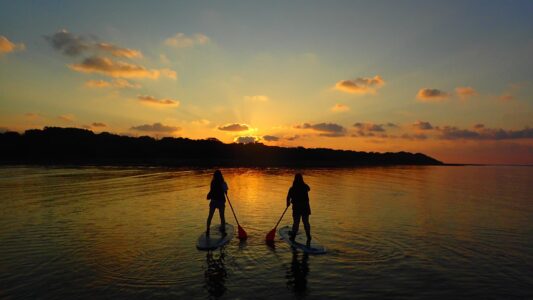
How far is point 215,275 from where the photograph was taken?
36.2 ft

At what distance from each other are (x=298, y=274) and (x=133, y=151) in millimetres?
144674

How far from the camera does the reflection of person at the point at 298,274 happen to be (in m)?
10.3

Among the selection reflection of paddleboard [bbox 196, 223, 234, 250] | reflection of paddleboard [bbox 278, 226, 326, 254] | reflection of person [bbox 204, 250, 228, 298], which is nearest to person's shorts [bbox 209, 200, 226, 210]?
reflection of paddleboard [bbox 196, 223, 234, 250]

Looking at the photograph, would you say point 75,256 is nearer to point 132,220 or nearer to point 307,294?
point 132,220

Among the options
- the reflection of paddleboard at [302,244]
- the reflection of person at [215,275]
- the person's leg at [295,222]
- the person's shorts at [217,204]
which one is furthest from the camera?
the person's shorts at [217,204]

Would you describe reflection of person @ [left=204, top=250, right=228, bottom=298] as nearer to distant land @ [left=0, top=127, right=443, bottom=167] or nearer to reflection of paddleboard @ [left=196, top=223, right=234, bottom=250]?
reflection of paddleboard @ [left=196, top=223, right=234, bottom=250]

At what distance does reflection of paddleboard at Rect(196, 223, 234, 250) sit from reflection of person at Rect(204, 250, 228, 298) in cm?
51

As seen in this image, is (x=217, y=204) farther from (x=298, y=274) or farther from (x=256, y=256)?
(x=298, y=274)

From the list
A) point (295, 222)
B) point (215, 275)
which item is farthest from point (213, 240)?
point (215, 275)

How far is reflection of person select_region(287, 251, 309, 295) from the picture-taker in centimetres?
1026

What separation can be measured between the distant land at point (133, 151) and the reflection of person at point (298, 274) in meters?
95.5

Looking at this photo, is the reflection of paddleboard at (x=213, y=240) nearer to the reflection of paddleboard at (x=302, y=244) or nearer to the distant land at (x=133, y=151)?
the reflection of paddleboard at (x=302, y=244)

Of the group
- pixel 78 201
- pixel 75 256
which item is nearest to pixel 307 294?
pixel 75 256

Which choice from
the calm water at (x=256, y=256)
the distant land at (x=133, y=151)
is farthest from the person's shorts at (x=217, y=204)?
the distant land at (x=133, y=151)
